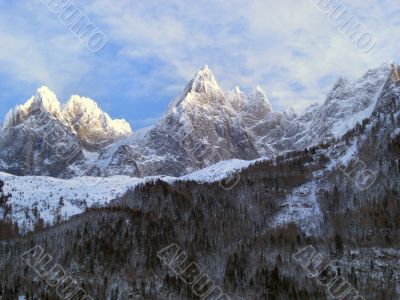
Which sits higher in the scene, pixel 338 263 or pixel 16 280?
pixel 16 280

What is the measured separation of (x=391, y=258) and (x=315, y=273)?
75.3ft

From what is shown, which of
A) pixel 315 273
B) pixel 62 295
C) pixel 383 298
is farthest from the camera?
pixel 315 273

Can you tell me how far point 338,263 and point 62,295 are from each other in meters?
84.2

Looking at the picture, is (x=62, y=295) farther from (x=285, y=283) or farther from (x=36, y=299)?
(x=285, y=283)

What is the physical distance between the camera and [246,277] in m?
198

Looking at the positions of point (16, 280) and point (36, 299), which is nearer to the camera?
point (36, 299)

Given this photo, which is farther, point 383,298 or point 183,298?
point 183,298

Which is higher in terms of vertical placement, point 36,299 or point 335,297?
point 36,299

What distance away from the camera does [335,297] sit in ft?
564

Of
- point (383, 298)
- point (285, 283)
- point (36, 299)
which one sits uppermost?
point (36, 299)

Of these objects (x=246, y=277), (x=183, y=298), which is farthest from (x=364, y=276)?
(x=183, y=298)

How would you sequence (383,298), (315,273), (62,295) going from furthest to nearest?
(315,273), (62,295), (383,298)

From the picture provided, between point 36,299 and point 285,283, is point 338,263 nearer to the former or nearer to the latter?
point 285,283

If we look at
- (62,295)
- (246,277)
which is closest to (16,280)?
(62,295)
